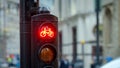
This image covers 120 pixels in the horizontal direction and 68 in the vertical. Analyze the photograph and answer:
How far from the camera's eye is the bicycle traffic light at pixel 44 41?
5066 mm

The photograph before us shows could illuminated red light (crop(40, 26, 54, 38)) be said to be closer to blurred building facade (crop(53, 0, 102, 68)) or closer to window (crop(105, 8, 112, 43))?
window (crop(105, 8, 112, 43))

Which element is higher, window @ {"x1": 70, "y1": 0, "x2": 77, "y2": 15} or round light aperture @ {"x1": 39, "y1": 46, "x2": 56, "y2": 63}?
window @ {"x1": 70, "y1": 0, "x2": 77, "y2": 15}

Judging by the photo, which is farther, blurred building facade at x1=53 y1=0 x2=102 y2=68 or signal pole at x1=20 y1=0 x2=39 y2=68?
blurred building facade at x1=53 y1=0 x2=102 y2=68

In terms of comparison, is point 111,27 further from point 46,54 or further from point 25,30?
point 46,54

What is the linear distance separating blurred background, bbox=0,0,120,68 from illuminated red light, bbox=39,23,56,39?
13.8m

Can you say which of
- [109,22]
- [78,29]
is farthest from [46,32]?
[78,29]

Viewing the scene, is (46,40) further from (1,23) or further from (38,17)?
(1,23)

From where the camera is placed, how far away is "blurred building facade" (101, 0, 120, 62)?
92.2 feet

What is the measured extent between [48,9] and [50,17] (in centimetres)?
25

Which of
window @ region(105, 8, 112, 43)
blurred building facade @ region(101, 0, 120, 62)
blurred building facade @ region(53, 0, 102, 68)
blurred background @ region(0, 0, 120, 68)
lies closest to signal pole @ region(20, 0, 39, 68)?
blurred background @ region(0, 0, 120, 68)

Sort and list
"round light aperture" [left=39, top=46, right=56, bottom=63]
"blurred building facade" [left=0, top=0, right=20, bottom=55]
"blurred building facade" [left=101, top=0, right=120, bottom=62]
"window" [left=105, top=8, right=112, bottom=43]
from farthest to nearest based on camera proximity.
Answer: "blurred building facade" [left=0, top=0, right=20, bottom=55] < "window" [left=105, top=8, right=112, bottom=43] < "blurred building facade" [left=101, top=0, right=120, bottom=62] < "round light aperture" [left=39, top=46, right=56, bottom=63]

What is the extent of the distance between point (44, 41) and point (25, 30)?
1.21 feet

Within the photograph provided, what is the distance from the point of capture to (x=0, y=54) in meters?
65.4

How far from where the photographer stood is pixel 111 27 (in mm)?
30062
